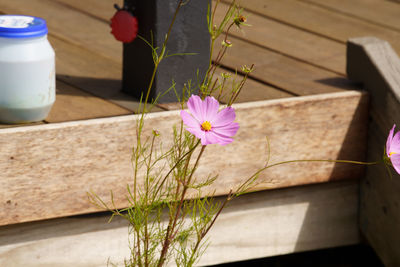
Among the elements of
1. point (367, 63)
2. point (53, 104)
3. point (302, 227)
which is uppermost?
point (367, 63)

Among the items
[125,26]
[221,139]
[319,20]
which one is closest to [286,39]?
[319,20]

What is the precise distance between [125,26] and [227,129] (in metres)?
0.87

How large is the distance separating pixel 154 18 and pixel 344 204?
0.80 m

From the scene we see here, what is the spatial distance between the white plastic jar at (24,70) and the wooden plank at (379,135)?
86 centimetres

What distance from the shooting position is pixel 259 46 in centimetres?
237

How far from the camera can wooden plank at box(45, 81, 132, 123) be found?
1719 mm

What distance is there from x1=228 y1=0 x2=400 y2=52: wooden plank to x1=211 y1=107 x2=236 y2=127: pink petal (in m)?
1.53

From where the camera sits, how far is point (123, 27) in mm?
1760

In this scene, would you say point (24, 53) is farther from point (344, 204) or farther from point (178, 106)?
point (344, 204)

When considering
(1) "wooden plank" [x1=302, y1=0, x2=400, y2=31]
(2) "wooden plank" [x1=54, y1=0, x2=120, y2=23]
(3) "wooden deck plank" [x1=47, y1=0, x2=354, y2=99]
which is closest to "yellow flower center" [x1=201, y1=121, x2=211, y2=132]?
(3) "wooden deck plank" [x1=47, y1=0, x2=354, y2=99]

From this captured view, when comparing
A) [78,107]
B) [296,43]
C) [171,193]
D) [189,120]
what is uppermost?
[189,120]

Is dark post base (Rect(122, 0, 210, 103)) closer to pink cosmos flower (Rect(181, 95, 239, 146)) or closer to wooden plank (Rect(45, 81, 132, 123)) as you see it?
wooden plank (Rect(45, 81, 132, 123))

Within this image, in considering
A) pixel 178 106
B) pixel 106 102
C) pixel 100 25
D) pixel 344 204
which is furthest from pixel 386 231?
pixel 100 25

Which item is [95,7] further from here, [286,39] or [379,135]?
[379,135]
